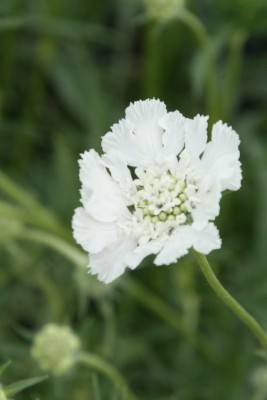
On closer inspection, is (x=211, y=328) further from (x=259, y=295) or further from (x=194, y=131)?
(x=194, y=131)

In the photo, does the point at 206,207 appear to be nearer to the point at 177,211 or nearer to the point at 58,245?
the point at 177,211

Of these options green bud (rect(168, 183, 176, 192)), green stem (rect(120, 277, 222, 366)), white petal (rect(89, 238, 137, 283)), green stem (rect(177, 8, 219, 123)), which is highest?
green stem (rect(177, 8, 219, 123))

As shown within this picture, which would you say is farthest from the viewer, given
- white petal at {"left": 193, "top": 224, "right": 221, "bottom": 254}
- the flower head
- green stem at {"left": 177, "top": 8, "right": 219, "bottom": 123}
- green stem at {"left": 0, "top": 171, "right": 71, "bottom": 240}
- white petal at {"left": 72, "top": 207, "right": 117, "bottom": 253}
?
green stem at {"left": 177, "top": 8, "right": 219, "bottom": 123}

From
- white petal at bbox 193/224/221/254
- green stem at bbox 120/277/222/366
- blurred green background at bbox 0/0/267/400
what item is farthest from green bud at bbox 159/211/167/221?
green stem at bbox 120/277/222/366

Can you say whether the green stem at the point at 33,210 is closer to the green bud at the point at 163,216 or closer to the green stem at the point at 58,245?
the green stem at the point at 58,245

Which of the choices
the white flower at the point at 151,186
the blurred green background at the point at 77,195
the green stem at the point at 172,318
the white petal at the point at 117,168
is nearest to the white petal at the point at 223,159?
the white flower at the point at 151,186

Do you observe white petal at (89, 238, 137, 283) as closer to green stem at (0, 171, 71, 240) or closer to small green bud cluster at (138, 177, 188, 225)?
small green bud cluster at (138, 177, 188, 225)

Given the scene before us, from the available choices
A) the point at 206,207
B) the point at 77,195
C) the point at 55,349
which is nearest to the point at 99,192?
the point at 206,207

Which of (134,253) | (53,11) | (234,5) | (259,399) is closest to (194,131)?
(134,253)
